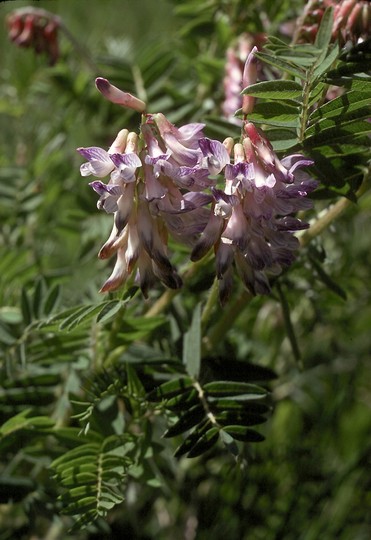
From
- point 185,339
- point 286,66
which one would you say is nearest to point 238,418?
point 185,339

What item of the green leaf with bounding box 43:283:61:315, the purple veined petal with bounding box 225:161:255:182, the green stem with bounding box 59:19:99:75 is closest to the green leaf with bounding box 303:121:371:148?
the purple veined petal with bounding box 225:161:255:182

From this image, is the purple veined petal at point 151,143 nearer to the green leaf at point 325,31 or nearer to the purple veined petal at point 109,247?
the purple veined petal at point 109,247

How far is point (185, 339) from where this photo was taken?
864 millimetres

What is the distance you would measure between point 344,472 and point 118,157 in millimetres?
837

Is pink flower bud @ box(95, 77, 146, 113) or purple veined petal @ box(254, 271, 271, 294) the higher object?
pink flower bud @ box(95, 77, 146, 113)

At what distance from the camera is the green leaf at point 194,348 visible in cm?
82

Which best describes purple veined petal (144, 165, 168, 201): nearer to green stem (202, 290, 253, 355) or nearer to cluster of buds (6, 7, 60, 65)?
green stem (202, 290, 253, 355)

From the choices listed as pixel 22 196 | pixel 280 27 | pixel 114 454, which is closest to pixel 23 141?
pixel 22 196

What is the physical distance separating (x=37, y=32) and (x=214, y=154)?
73cm

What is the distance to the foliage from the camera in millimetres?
745

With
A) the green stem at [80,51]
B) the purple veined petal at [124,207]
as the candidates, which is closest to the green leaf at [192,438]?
the purple veined petal at [124,207]

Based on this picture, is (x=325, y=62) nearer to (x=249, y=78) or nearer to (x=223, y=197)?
(x=249, y=78)

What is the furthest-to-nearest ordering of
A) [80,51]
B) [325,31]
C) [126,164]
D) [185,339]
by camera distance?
[80,51], [185,339], [325,31], [126,164]

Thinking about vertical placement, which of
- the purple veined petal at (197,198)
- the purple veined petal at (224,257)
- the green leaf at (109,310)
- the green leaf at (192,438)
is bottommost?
the green leaf at (192,438)
